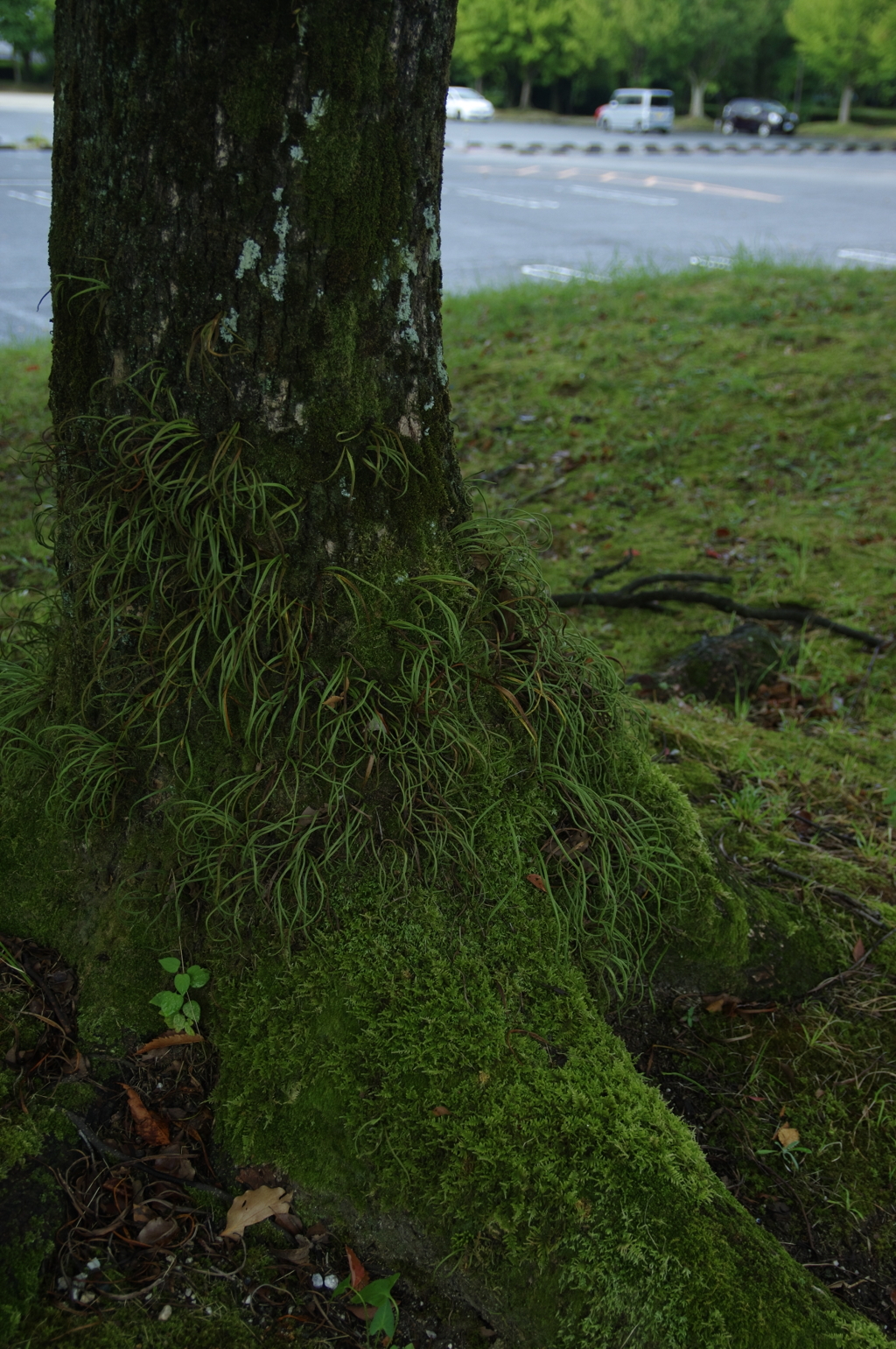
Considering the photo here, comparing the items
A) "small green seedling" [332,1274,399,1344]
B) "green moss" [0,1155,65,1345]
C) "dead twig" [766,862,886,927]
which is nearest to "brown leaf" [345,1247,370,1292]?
"small green seedling" [332,1274,399,1344]

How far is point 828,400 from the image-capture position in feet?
20.6

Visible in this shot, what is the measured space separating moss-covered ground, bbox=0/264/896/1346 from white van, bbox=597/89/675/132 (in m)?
36.3

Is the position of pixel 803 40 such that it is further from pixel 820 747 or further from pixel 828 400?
pixel 820 747

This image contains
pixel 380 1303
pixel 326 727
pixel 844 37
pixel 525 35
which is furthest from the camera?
pixel 525 35

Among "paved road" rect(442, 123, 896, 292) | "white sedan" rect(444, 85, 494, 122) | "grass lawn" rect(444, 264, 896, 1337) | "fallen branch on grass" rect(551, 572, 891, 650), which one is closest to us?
"grass lawn" rect(444, 264, 896, 1337)

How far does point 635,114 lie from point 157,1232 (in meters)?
43.0

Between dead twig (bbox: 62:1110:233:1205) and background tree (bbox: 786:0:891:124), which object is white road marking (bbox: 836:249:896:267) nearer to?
dead twig (bbox: 62:1110:233:1205)

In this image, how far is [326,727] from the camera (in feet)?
6.62

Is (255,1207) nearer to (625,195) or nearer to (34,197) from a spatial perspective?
(34,197)

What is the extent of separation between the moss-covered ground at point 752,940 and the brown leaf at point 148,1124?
0.45 ft

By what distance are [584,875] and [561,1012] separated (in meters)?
0.34

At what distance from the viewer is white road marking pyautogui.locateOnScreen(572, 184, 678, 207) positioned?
16.9 meters

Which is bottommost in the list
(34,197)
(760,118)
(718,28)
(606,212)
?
(34,197)

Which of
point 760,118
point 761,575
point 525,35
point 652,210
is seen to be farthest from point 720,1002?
point 525,35
